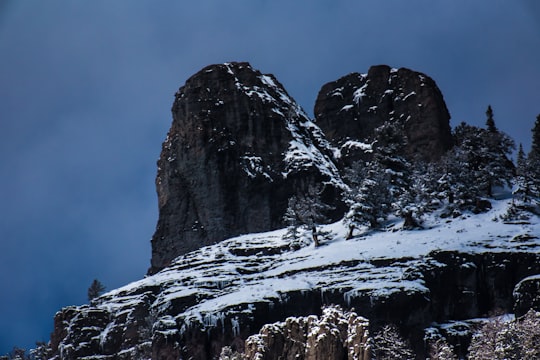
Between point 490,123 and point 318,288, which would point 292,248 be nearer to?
point 318,288

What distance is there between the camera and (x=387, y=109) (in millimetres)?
147500

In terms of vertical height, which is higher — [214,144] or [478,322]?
[214,144]

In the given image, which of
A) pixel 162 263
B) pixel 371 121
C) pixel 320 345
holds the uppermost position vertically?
pixel 371 121

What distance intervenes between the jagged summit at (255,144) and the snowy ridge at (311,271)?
2896 cm

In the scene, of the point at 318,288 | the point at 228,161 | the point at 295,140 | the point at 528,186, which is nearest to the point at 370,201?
the point at 528,186

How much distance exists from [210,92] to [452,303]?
8371cm

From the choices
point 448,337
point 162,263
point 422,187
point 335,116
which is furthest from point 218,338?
point 335,116

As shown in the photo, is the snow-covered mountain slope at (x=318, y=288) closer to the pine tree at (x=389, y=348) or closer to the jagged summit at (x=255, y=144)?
the pine tree at (x=389, y=348)

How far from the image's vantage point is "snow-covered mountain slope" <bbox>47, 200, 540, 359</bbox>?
72.6 m

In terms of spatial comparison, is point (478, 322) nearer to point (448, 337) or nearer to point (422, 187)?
point (448, 337)

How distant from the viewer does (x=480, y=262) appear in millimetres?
74750

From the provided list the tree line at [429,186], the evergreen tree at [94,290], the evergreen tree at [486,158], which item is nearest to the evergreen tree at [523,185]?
the tree line at [429,186]

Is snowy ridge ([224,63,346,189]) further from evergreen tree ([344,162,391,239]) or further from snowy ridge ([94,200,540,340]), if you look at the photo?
snowy ridge ([94,200,540,340])

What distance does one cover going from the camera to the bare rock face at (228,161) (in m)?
132
